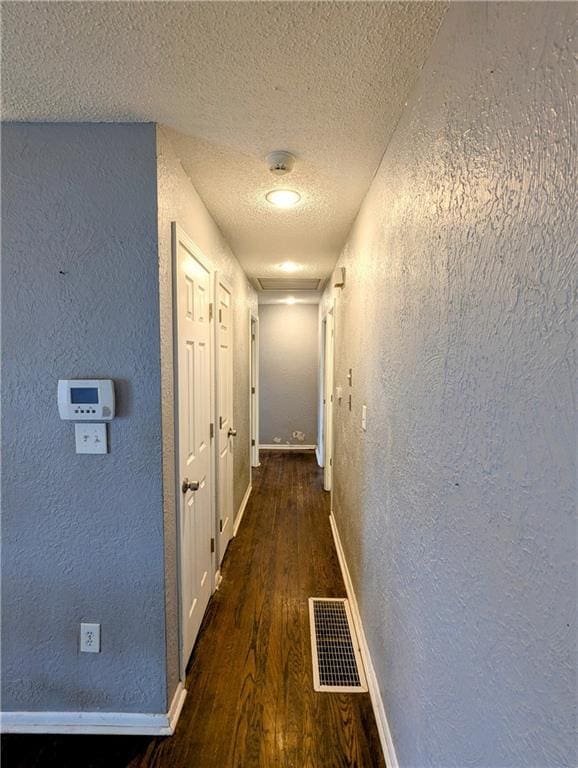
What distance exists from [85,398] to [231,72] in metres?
1.19

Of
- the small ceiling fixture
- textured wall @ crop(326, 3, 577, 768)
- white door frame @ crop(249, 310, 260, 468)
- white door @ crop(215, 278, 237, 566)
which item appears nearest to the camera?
textured wall @ crop(326, 3, 577, 768)

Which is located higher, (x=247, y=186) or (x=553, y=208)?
(x=247, y=186)

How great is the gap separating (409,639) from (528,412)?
3.07 feet

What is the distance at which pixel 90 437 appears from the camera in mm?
1357

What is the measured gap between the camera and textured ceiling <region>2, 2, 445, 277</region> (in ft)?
2.95

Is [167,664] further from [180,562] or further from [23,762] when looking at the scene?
[23,762]

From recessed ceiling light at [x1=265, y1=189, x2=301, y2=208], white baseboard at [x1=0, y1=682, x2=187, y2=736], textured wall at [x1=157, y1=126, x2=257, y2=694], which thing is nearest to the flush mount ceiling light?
recessed ceiling light at [x1=265, y1=189, x2=301, y2=208]

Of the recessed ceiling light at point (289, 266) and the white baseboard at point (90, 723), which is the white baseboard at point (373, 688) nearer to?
the white baseboard at point (90, 723)

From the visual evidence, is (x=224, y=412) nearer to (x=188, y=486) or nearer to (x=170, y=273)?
(x=188, y=486)

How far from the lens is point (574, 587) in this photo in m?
0.48

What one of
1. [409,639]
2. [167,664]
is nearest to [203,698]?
[167,664]

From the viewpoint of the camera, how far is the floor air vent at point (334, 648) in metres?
1.62

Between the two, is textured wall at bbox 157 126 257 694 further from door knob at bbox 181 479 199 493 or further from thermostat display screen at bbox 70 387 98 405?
thermostat display screen at bbox 70 387 98 405

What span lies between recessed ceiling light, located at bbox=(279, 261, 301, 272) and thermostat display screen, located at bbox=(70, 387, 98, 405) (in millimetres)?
2414
